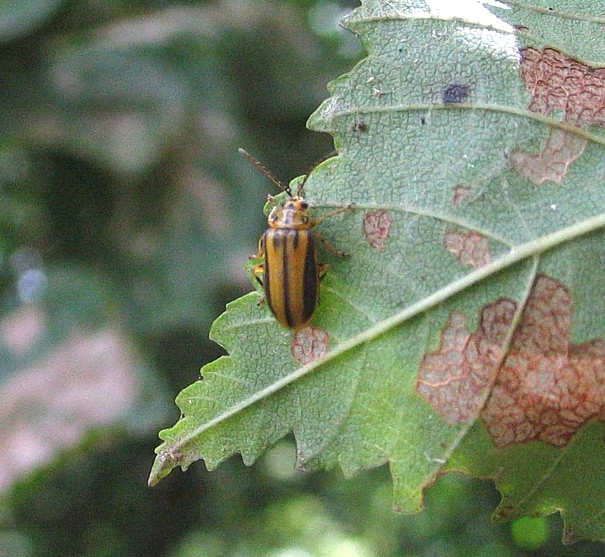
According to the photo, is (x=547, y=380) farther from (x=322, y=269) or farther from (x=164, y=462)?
(x=164, y=462)

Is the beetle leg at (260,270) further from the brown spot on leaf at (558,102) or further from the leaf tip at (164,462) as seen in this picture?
the brown spot on leaf at (558,102)

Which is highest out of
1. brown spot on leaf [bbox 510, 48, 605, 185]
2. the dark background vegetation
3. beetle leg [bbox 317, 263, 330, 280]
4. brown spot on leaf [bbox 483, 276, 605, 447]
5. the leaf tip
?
brown spot on leaf [bbox 510, 48, 605, 185]

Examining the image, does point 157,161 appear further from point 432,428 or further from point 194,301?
point 432,428

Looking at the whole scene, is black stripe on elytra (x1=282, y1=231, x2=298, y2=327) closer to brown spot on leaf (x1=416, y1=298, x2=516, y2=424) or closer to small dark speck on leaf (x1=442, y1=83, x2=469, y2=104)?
brown spot on leaf (x1=416, y1=298, x2=516, y2=424)

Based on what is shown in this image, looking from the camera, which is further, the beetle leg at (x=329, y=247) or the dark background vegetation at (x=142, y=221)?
the dark background vegetation at (x=142, y=221)

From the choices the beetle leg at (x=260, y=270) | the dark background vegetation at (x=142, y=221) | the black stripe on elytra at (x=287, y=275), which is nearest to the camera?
the black stripe on elytra at (x=287, y=275)

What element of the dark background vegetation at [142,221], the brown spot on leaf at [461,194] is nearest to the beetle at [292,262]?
the brown spot on leaf at [461,194]

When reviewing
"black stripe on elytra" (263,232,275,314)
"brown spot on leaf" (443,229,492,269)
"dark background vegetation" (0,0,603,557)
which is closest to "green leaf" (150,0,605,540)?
"brown spot on leaf" (443,229,492,269)
